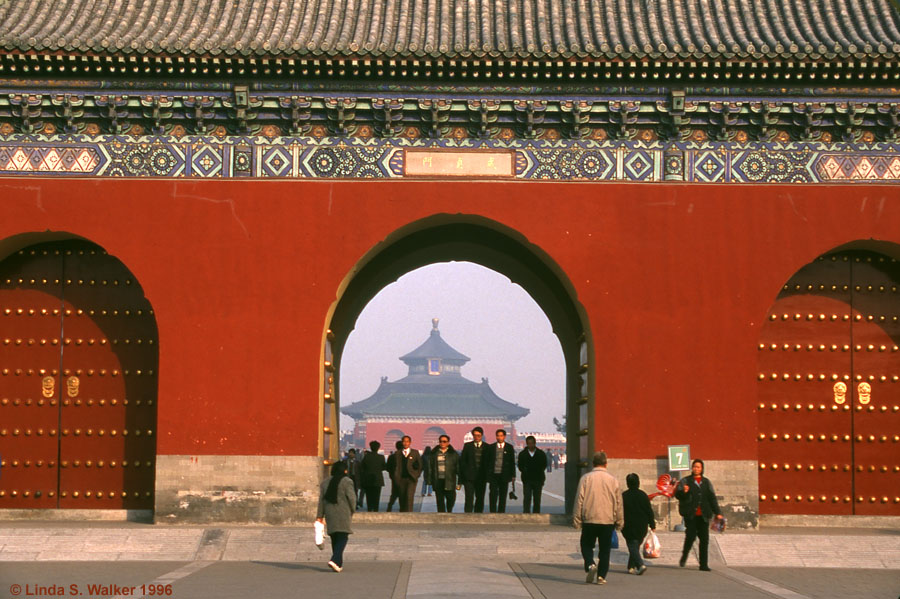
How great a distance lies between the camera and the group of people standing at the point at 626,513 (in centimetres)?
1094

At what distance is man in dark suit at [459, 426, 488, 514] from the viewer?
1595 cm

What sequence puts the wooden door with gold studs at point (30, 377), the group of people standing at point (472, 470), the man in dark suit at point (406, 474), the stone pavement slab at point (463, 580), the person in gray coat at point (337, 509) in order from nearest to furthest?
the stone pavement slab at point (463, 580) < the person in gray coat at point (337, 509) < the wooden door with gold studs at point (30, 377) < the group of people standing at point (472, 470) < the man in dark suit at point (406, 474)

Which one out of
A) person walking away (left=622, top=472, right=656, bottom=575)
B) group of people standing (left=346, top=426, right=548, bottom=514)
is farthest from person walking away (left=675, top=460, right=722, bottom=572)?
group of people standing (left=346, top=426, right=548, bottom=514)

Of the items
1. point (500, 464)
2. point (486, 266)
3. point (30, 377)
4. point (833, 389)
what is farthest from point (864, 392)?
point (30, 377)

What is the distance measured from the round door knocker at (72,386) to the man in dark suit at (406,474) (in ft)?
12.9

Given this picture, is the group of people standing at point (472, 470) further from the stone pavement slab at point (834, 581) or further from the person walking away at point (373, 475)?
the stone pavement slab at point (834, 581)

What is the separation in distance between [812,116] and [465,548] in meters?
6.00

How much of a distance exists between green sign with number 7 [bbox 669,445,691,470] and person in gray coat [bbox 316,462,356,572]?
152 inches

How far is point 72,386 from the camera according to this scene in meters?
14.9

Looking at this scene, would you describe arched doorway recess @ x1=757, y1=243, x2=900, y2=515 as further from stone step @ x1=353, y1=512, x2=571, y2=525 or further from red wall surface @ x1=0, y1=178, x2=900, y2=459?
stone step @ x1=353, y1=512, x2=571, y2=525

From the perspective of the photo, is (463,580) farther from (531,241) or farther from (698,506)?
(531,241)

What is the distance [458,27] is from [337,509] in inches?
250

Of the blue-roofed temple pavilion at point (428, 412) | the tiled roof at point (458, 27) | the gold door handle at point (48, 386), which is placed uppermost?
the tiled roof at point (458, 27)

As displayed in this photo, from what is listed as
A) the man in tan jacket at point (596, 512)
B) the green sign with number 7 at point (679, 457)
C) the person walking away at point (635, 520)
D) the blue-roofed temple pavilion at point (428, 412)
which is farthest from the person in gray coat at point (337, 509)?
the blue-roofed temple pavilion at point (428, 412)
